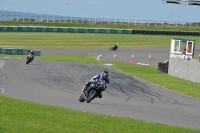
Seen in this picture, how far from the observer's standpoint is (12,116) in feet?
44.3

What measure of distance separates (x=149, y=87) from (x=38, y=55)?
882 inches

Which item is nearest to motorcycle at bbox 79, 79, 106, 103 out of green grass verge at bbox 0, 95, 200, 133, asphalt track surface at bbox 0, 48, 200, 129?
asphalt track surface at bbox 0, 48, 200, 129

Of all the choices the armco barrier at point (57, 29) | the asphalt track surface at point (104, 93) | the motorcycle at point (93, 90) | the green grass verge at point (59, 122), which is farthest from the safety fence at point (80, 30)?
the green grass verge at point (59, 122)

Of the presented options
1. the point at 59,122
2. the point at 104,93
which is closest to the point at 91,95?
the point at 104,93

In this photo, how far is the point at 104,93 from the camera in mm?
27141

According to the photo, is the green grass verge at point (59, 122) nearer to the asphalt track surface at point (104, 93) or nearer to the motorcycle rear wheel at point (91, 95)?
the asphalt track surface at point (104, 93)

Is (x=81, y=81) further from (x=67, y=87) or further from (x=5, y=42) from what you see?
(x=5, y=42)

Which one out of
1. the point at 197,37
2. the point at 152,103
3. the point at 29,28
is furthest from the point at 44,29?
the point at 152,103

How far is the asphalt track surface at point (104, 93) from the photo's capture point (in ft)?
69.5

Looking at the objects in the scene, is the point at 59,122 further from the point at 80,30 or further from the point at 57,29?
the point at 80,30

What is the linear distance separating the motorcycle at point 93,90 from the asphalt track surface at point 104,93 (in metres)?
0.33

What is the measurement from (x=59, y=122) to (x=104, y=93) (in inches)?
542

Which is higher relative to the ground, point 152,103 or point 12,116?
point 12,116

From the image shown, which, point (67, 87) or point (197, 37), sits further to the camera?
point (197, 37)
